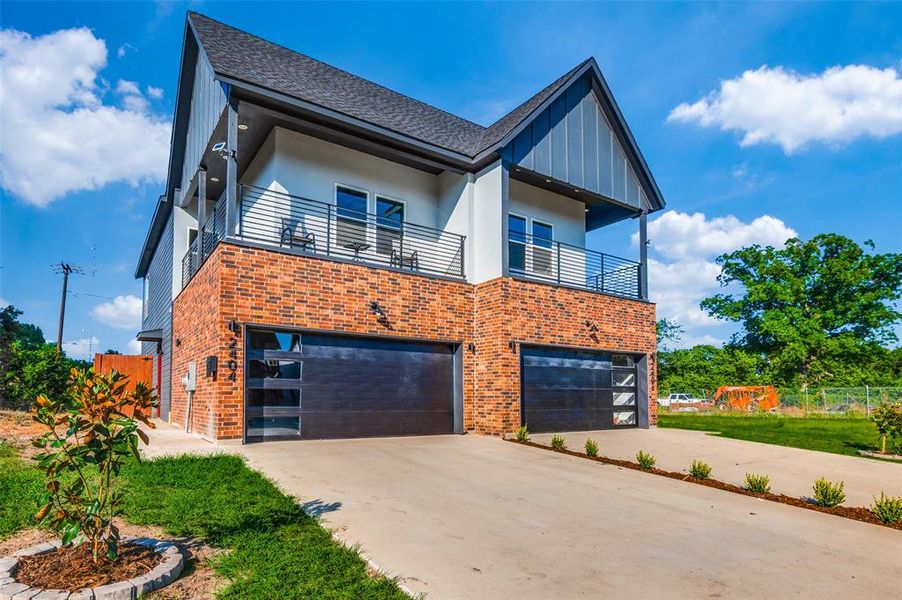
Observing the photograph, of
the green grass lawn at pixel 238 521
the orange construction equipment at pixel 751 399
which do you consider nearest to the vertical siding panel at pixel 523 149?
the green grass lawn at pixel 238 521

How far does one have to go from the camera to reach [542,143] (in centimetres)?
1389

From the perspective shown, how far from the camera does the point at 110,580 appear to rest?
3.46m

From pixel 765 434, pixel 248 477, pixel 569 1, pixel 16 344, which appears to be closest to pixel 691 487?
pixel 248 477

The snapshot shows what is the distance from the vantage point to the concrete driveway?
399cm

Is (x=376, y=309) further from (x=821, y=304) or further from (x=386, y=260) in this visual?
(x=821, y=304)

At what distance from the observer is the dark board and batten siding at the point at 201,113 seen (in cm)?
1154

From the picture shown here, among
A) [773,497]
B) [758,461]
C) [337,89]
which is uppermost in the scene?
[337,89]

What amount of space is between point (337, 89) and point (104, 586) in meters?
12.1

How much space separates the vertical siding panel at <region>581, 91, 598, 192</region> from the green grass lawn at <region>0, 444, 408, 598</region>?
11677mm

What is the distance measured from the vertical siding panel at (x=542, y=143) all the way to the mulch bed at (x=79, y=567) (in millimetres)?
11952

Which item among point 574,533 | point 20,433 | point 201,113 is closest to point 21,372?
point 20,433

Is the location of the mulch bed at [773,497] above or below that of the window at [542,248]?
below

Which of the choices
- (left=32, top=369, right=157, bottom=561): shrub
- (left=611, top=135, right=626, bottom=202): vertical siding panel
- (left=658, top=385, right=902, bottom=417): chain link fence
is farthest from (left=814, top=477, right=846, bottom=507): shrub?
(left=658, top=385, right=902, bottom=417): chain link fence

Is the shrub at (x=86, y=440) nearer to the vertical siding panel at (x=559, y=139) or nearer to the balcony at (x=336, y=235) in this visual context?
the balcony at (x=336, y=235)
